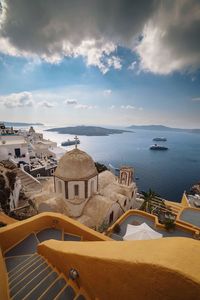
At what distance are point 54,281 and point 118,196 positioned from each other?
13.7 m

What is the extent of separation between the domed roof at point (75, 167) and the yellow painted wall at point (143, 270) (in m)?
12.2

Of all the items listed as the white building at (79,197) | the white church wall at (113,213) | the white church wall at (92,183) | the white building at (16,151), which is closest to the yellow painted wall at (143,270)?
the white building at (79,197)

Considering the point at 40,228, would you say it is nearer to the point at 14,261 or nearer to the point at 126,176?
the point at 14,261

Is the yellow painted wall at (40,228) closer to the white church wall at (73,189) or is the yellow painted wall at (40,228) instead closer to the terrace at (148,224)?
the terrace at (148,224)

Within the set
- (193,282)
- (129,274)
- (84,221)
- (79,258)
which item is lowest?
(84,221)

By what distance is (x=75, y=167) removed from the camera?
49.6 feet

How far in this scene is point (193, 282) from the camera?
1483mm

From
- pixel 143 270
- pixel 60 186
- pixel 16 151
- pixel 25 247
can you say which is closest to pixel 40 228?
pixel 25 247

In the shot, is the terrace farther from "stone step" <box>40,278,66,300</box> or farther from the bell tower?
"stone step" <box>40,278,66,300</box>

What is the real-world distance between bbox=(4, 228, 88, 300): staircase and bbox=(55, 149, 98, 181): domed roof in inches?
358

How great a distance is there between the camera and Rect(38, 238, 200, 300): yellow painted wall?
1592mm

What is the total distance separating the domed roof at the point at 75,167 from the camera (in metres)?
15.0

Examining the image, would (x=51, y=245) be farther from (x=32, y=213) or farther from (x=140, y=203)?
(x=140, y=203)

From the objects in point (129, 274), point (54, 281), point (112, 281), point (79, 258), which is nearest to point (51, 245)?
point (54, 281)
